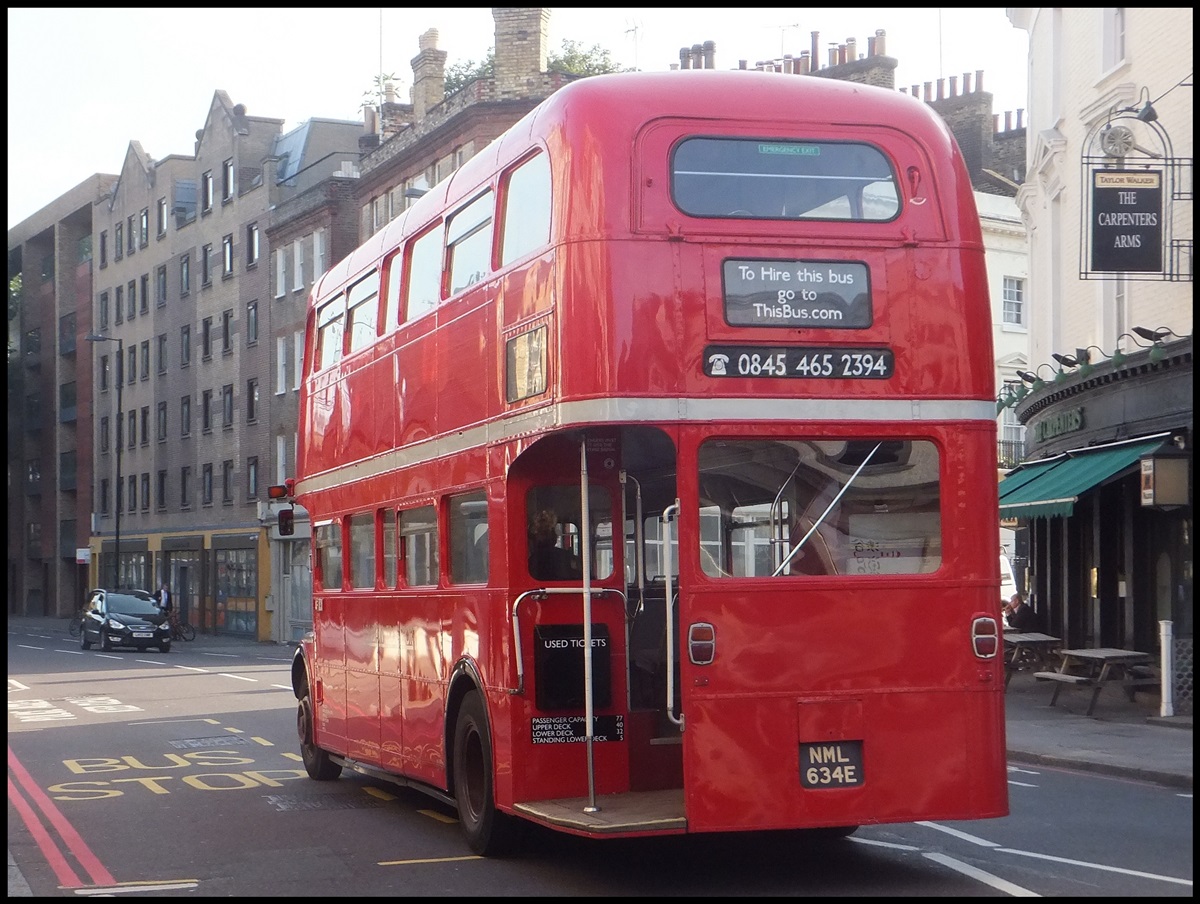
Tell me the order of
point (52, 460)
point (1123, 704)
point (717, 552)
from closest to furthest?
point (717, 552), point (1123, 704), point (52, 460)

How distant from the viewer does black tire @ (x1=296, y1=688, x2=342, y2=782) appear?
52.3 feet

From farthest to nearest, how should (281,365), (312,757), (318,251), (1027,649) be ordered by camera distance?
(281,365), (318,251), (1027,649), (312,757)

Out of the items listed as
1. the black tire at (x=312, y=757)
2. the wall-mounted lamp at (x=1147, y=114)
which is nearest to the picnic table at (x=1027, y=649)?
the wall-mounted lamp at (x=1147, y=114)

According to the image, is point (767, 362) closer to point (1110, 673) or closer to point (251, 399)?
point (1110, 673)

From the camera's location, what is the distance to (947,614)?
945 centimetres

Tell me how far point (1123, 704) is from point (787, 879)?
13781mm

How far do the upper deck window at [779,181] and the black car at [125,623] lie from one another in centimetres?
3947

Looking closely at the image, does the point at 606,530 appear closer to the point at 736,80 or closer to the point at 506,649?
the point at 506,649

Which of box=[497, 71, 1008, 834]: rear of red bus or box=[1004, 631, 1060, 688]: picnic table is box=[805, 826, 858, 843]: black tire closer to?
box=[497, 71, 1008, 834]: rear of red bus

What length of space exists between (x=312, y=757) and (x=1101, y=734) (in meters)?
8.17

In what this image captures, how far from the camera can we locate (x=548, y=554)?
10633 millimetres

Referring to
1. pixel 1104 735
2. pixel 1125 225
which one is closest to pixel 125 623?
pixel 1125 225

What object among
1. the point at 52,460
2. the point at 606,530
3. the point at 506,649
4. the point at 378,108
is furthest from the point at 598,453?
the point at 52,460

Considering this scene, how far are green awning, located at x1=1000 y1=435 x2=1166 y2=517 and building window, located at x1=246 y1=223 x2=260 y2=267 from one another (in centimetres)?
4096
